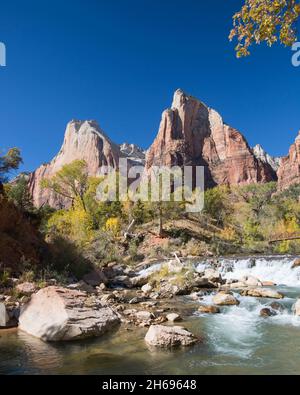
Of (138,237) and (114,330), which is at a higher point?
(138,237)

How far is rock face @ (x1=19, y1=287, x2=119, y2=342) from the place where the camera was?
7266 mm

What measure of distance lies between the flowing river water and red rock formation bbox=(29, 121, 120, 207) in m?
92.5

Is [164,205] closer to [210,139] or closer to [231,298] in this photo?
[231,298]

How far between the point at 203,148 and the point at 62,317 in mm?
104932

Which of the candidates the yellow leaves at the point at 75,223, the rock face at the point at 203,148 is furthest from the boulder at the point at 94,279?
the rock face at the point at 203,148

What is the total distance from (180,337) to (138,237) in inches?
997

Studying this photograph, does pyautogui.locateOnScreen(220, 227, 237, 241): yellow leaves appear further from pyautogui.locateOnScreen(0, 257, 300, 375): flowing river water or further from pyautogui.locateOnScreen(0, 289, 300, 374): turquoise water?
pyautogui.locateOnScreen(0, 289, 300, 374): turquoise water

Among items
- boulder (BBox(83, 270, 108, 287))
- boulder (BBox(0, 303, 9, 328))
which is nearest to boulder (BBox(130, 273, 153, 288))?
boulder (BBox(83, 270, 108, 287))

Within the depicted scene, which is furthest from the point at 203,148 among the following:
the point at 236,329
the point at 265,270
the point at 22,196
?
the point at 236,329

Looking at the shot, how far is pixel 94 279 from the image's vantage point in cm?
1555

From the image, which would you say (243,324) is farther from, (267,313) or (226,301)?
(226,301)

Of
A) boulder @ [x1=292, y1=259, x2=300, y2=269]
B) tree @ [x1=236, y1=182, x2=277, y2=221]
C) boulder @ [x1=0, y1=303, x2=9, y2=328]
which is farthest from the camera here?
tree @ [x1=236, y1=182, x2=277, y2=221]

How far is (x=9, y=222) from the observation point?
1416 centimetres
